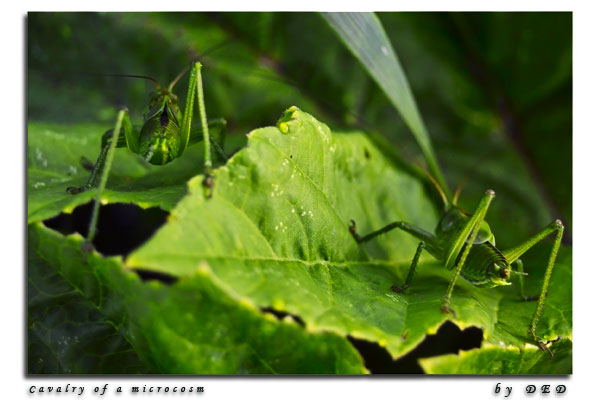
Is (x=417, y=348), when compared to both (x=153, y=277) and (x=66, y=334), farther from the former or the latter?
(x=66, y=334)

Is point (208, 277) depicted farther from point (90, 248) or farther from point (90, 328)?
point (90, 328)

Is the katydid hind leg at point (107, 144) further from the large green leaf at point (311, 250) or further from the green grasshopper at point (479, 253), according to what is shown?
the green grasshopper at point (479, 253)

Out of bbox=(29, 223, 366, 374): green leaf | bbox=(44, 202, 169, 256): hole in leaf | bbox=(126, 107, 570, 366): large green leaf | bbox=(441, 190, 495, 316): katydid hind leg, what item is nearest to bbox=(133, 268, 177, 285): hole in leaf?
bbox=(29, 223, 366, 374): green leaf

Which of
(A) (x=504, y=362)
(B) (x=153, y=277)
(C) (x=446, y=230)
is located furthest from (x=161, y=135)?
(A) (x=504, y=362)

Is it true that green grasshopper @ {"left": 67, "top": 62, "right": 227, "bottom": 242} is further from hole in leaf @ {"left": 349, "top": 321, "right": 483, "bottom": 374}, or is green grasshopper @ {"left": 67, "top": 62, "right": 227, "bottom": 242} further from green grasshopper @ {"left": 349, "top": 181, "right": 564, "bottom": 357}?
hole in leaf @ {"left": 349, "top": 321, "right": 483, "bottom": 374}

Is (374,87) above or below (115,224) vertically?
above

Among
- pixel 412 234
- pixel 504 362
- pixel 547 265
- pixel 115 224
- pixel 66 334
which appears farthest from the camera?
pixel 412 234
